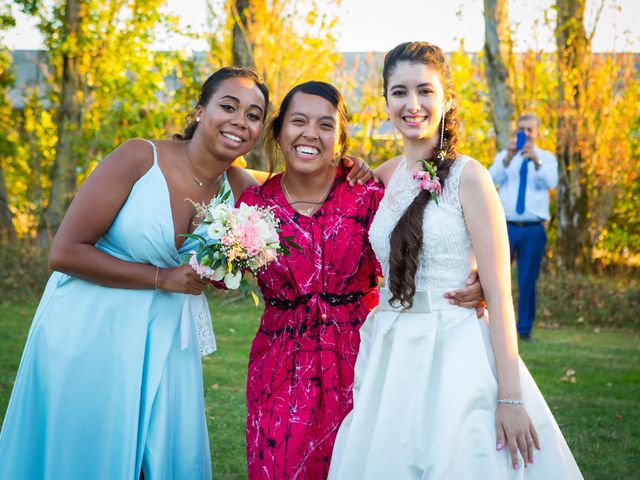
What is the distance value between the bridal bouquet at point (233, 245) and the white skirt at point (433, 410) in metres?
0.58

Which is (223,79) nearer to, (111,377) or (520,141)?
(111,377)

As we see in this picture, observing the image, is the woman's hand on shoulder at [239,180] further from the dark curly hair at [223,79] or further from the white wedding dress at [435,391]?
the white wedding dress at [435,391]

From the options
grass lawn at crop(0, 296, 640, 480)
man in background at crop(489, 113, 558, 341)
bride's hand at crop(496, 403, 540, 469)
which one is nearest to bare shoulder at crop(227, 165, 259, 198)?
bride's hand at crop(496, 403, 540, 469)

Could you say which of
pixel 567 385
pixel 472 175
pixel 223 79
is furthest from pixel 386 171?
pixel 567 385

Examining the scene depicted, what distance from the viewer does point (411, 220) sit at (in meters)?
3.34

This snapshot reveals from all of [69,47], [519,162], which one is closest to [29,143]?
[69,47]

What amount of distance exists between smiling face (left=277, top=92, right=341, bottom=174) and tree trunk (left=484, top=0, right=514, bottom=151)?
10.3 m

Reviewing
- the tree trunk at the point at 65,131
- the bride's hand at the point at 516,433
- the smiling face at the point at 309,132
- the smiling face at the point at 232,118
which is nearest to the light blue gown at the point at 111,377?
the smiling face at the point at 232,118

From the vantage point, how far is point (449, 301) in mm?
3328

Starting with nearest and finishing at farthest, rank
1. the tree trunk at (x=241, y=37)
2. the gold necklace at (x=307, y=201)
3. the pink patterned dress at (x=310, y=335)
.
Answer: the pink patterned dress at (x=310, y=335) → the gold necklace at (x=307, y=201) → the tree trunk at (x=241, y=37)

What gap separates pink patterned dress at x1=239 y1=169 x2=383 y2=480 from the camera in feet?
12.1

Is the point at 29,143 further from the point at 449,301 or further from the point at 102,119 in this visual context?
the point at 449,301

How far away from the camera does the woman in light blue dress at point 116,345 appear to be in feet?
12.1

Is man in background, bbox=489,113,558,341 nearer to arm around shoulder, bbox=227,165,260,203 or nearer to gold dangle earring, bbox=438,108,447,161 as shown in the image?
arm around shoulder, bbox=227,165,260,203
